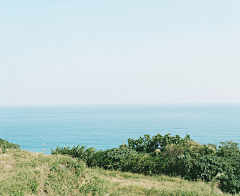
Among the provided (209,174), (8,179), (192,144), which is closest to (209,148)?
(192,144)

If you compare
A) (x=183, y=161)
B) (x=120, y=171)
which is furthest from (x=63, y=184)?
(x=183, y=161)

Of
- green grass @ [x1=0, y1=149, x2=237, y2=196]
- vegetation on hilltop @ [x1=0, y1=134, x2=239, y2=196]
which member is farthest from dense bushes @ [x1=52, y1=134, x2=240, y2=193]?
green grass @ [x1=0, y1=149, x2=237, y2=196]

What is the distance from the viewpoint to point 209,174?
9602mm

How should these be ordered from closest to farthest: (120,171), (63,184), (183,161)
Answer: (63,184)
(183,161)
(120,171)

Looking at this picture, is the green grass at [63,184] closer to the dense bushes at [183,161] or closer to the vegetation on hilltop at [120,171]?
the vegetation on hilltop at [120,171]

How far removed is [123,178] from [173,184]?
2054 mm

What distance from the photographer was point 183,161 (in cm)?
1030

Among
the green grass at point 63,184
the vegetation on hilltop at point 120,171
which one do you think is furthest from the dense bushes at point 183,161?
the green grass at point 63,184

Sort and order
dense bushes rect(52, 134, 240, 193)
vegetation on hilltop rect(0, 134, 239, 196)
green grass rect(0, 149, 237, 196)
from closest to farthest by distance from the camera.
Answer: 1. green grass rect(0, 149, 237, 196)
2. vegetation on hilltop rect(0, 134, 239, 196)
3. dense bushes rect(52, 134, 240, 193)

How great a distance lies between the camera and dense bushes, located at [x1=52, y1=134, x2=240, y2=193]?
9523 mm

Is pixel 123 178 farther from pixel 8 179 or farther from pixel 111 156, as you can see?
pixel 8 179

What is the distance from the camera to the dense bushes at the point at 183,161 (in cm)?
952

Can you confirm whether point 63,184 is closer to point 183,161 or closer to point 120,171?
point 120,171

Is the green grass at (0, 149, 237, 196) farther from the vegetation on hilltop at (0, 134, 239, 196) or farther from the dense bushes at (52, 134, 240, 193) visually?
the dense bushes at (52, 134, 240, 193)
